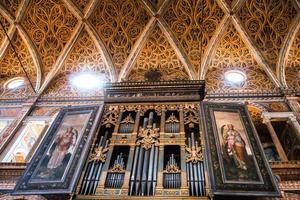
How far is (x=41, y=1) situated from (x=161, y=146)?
935 cm

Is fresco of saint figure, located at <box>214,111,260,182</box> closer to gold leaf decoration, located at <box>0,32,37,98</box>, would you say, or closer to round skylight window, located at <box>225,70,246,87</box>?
round skylight window, located at <box>225,70,246,87</box>

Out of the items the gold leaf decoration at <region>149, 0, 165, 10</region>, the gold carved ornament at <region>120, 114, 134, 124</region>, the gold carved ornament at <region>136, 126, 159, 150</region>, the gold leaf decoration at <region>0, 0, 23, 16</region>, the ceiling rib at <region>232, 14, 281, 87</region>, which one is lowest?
the gold carved ornament at <region>136, 126, 159, 150</region>

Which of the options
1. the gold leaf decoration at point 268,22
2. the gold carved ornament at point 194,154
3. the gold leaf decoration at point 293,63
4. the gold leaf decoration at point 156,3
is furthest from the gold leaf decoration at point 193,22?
the gold carved ornament at point 194,154

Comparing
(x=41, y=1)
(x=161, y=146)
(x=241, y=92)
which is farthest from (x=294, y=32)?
(x=41, y=1)

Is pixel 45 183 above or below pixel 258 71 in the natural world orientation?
below

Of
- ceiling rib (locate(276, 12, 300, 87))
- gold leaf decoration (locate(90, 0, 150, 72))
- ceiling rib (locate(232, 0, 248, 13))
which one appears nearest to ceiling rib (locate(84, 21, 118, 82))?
gold leaf decoration (locate(90, 0, 150, 72))

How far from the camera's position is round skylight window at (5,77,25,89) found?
14133 mm

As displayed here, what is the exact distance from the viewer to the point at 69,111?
10.6m

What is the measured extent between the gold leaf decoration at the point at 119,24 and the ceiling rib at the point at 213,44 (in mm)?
3105

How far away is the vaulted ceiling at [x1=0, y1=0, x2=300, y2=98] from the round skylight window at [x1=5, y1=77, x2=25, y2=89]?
227 mm

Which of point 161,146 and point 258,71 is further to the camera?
point 258,71

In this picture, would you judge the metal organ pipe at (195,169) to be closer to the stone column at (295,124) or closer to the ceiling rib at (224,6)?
the stone column at (295,124)

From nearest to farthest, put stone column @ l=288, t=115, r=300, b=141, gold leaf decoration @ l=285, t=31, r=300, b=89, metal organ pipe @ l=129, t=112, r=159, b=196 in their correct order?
1. metal organ pipe @ l=129, t=112, r=159, b=196
2. stone column @ l=288, t=115, r=300, b=141
3. gold leaf decoration @ l=285, t=31, r=300, b=89

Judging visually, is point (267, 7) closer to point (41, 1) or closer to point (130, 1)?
point (130, 1)
